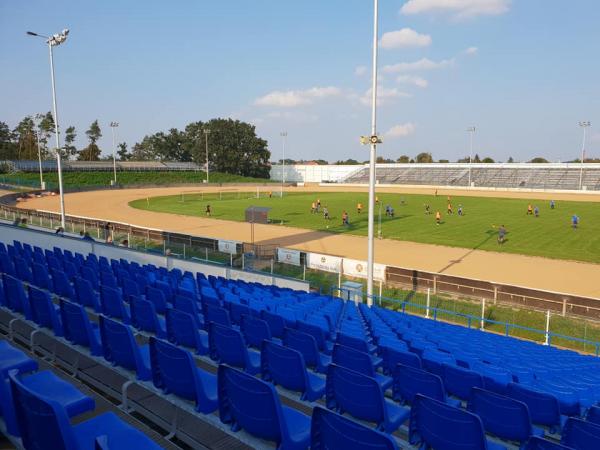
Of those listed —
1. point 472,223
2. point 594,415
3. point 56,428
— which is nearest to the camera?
point 56,428

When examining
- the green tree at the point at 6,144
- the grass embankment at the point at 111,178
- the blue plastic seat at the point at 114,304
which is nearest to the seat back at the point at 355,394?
the blue plastic seat at the point at 114,304

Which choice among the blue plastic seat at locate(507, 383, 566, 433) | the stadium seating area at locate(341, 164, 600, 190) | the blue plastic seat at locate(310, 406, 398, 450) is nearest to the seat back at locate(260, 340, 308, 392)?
the blue plastic seat at locate(310, 406, 398, 450)

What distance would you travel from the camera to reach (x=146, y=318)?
21.1ft

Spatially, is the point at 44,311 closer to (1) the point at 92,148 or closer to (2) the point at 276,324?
(2) the point at 276,324

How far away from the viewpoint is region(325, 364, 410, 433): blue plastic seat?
12.5 feet

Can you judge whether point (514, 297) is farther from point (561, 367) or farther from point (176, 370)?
point (176, 370)

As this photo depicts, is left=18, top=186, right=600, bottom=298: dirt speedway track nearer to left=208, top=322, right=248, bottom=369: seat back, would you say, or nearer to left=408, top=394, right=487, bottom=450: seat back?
left=208, top=322, right=248, bottom=369: seat back

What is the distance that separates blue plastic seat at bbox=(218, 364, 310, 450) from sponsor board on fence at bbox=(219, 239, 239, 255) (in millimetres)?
18316

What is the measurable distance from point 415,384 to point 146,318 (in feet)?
13.1

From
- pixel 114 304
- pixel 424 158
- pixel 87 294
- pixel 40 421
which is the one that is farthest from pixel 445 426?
pixel 424 158

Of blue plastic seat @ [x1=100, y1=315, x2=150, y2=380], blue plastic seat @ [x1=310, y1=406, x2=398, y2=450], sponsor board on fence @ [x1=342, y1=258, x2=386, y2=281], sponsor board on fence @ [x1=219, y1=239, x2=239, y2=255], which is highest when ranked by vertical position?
blue plastic seat @ [x1=310, y1=406, x2=398, y2=450]

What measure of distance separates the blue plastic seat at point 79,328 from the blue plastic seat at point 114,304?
124 cm

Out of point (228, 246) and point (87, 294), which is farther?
point (228, 246)

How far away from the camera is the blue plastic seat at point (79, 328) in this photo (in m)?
5.07
